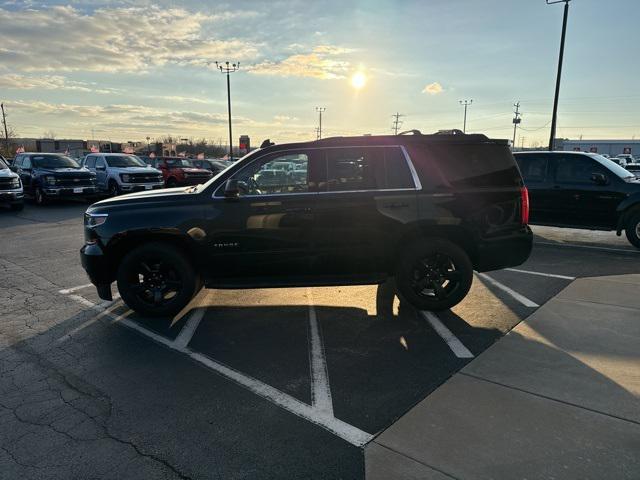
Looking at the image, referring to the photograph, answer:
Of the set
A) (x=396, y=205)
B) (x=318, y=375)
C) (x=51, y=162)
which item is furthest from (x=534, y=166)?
(x=51, y=162)

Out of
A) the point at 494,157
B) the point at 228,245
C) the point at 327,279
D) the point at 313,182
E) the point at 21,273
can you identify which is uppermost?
the point at 494,157

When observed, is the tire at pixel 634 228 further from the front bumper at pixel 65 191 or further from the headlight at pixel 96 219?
the front bumper at pixel 65 191

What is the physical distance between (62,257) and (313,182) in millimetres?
5729

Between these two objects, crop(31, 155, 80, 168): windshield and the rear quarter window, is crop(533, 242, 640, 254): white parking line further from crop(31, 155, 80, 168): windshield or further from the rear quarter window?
crop(31, 155, 80, 168): windshield

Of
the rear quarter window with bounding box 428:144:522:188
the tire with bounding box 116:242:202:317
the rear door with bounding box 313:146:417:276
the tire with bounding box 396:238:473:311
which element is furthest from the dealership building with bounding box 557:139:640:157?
the tire with bounding box 116:242:202:317

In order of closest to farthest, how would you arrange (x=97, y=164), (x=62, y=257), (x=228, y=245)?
1. (x=228, y=245)
2. (x=62, y=257)
3. (x=97, y=164)

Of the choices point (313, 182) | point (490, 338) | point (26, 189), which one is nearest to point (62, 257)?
point (313, 182)

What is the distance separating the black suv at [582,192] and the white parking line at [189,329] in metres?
7.40

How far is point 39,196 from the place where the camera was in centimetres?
1628

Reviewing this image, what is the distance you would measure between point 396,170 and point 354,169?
1.56 ft

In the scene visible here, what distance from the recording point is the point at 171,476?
7.99ft

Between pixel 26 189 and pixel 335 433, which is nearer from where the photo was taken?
pixel 335 433

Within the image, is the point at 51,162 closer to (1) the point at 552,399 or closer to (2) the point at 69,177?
(2) the point at 69,177

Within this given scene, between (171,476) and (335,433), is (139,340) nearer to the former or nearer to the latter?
(171,476)
